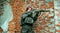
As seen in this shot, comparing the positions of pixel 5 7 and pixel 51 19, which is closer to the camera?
pixel 51 19

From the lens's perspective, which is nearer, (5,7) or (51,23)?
(51,23)

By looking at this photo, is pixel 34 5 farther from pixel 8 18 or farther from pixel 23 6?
pixel 8 18

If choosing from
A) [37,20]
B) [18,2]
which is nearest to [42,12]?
[37,20]

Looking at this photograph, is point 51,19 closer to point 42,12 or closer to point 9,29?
point 42,12

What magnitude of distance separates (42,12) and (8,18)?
848 millimetres

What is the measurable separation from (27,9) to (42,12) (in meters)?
0.38

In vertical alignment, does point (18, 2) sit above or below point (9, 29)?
above

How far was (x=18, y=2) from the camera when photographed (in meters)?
6.86

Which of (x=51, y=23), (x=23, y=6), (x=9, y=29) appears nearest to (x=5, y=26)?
(x=9, y=29)

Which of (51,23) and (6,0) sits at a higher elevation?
(6,0)

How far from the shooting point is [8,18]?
6.90 m

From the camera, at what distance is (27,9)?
641 cm

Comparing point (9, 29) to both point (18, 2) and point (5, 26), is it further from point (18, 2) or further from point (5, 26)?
point (18, 2)

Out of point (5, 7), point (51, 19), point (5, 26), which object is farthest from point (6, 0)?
point (51, 19)
